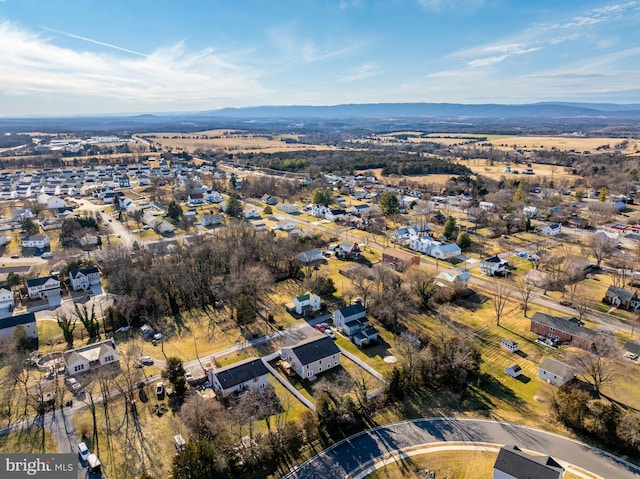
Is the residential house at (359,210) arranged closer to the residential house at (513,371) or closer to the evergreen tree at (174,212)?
the evergreen tree at (174,212)

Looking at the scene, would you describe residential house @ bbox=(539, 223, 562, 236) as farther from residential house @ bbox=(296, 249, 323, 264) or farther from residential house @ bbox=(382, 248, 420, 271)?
residential house @ bbox=(296, 249, 323, 264)

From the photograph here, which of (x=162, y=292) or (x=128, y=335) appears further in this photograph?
(x=162, y=292)

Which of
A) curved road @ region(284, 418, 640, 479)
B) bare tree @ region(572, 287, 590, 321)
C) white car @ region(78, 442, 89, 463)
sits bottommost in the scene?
bare tree @ region(572, 287, 590, 321)

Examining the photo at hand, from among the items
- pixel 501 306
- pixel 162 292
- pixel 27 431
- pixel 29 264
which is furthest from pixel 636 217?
pixel 29 264

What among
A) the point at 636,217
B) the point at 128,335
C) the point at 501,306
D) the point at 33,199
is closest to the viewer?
the point at 128,335

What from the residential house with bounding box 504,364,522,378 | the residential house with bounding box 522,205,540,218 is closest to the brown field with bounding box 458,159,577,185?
the residential house with bounding box 522,205,540,218

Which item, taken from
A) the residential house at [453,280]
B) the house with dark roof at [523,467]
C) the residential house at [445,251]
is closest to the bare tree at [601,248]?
the residential house at [445,251]

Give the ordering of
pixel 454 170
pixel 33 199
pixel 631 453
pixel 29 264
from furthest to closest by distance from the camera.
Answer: pixel 454 170 < pixel 33 199 < pixel 29 264 < pixel 631 453

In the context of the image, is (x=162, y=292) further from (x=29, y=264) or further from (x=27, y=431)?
(x=29, y=264)
